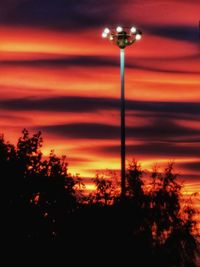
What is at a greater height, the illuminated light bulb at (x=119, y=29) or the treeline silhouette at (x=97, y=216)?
the illuminated light bulb at (x=119, y=29)

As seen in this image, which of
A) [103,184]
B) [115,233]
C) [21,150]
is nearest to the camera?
[115,233]

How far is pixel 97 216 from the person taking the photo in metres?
49.6

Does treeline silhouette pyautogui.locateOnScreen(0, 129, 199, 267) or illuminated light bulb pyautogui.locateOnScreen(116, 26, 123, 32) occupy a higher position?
illuminated light bulb pyautogui.locateOnScreen(116, 26, 123, 32)

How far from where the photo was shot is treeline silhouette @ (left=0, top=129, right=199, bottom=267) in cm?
4828

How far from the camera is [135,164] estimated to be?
5253 centimetres

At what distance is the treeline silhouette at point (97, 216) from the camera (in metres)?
48.3

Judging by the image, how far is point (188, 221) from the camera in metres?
51.8

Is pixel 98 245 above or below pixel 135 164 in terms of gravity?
below

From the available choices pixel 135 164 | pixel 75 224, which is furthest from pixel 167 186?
pixel 75 224

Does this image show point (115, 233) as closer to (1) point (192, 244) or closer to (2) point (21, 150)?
(1) point (192, 244)

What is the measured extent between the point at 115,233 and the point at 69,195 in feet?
17.7

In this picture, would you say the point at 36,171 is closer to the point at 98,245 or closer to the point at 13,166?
the point at 13,166

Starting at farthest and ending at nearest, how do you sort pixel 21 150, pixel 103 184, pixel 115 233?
pixel 21 150, pixel 103 184, pixel 115 233

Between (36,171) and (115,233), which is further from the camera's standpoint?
(36,171)
